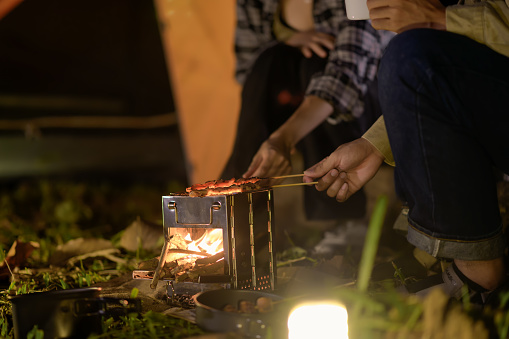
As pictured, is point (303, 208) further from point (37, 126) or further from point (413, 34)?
point (37, 126)

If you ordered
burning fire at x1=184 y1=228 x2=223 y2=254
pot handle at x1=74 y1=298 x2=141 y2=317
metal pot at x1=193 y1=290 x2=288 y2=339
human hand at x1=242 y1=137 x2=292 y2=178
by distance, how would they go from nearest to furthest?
metal pot at x1=193 y1=290 x2=288 y2=339 → pot handle at x1=74 y1=298 x2=141 y2=317 → burning fire at x1=184 y1=228 x2=223 y2=254 → human hand at x1=242 y1=137 x2=292 y2=178

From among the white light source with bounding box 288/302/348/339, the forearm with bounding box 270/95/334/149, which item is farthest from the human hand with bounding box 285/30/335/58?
the white light source with bounding box 288/302/348/339

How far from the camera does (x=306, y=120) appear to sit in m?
2.17

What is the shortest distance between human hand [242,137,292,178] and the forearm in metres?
0.05

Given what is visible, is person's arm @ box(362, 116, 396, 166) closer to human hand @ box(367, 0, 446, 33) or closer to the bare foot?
human hand @ box(367, 0, 446, 33)

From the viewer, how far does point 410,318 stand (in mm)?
1201

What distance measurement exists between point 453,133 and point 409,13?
448 mm

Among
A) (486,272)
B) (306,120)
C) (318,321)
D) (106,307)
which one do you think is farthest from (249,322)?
(306,120)

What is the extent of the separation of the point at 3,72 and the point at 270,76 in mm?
5530

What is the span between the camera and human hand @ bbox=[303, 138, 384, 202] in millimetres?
1717

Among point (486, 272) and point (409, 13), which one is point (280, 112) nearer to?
→ point (409, 13)

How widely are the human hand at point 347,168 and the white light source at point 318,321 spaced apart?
607 mm

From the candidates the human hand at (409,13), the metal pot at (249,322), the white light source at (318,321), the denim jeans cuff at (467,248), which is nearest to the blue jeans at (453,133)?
the denim jeans cuff at (467,248)

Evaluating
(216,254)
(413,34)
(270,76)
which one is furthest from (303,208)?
(413,34)
